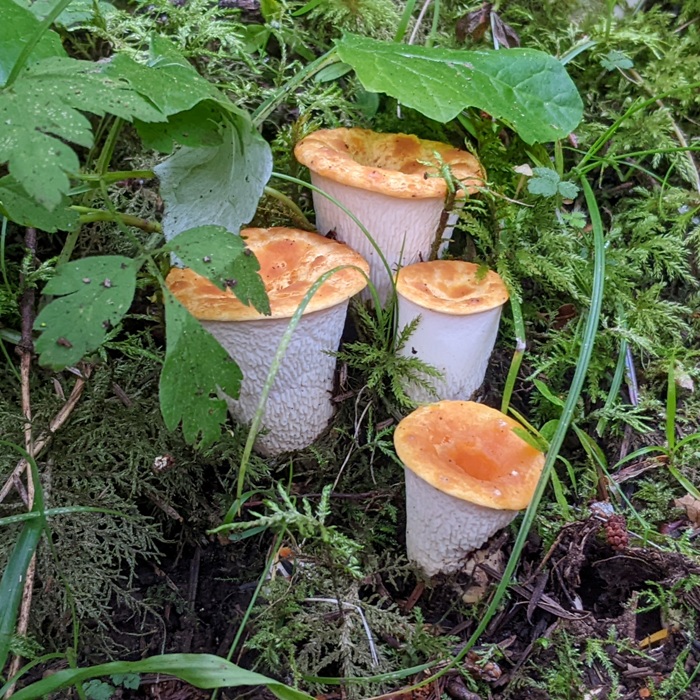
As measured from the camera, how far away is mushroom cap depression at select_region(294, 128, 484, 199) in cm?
210

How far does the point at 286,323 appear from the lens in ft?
6.41

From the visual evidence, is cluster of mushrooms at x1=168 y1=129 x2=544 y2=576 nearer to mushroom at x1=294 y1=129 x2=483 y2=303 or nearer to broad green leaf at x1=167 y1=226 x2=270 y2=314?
mushroom at x1=294 y1=129 x2=483 y2=303

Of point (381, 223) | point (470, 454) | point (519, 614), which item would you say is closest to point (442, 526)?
point (470, 454)

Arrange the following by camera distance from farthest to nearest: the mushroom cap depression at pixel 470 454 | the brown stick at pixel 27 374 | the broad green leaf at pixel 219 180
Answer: the broad green leaf at pixel 219 180 → the brown stick at pixel 27 374 → the mushroom cap depression at pixel 470 454

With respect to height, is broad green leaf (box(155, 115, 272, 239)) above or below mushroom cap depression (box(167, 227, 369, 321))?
above

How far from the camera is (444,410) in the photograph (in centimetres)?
201

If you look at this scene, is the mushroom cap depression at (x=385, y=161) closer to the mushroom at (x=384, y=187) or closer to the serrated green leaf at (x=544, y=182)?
the mushroom at (x=384, y=187)

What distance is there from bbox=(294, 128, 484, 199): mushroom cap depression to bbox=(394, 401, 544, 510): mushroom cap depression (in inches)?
29.6

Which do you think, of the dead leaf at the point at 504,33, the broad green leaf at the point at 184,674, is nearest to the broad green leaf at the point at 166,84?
the broad green leaf at the point at 184,674

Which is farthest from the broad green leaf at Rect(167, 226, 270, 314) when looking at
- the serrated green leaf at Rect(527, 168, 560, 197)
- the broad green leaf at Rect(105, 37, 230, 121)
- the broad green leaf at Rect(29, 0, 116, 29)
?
the serrated green leaf at Rect(527, 168, 560, 197)

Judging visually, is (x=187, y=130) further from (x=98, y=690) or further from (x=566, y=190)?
(x=98, y=690)

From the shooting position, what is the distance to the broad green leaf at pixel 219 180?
6.49 ft

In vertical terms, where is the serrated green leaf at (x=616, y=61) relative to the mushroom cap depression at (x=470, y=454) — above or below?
above

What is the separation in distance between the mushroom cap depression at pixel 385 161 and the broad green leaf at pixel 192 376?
2.60 feet
